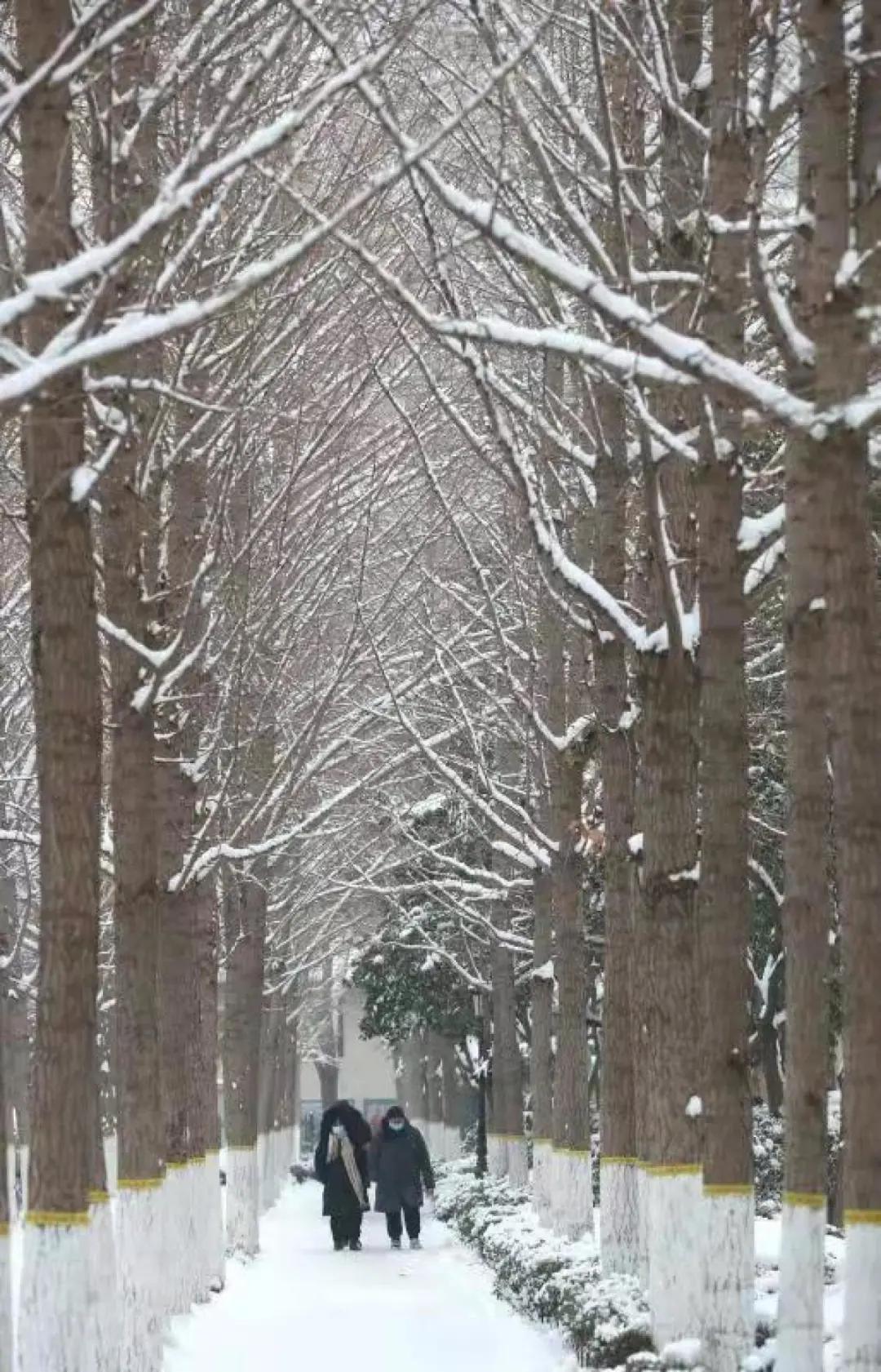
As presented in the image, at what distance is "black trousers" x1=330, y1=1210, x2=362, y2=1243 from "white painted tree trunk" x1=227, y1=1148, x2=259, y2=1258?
1.64 meters

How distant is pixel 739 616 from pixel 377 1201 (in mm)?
19420

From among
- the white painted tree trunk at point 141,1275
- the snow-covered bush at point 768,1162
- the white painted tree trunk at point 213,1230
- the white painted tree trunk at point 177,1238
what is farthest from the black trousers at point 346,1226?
the white painted tree trunk at point 141,1275

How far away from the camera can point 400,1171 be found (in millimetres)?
30062

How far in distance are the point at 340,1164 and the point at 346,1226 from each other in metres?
0.97

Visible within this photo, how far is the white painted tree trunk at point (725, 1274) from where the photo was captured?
39.5ft

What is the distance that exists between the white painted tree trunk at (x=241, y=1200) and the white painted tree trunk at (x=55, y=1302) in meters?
17.5

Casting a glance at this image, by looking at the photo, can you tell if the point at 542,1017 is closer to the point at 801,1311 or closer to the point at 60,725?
the point at 801,1311

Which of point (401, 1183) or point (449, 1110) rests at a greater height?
point (401, 1183)

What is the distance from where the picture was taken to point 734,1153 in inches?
472

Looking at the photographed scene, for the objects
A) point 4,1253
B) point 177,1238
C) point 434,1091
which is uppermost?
point 4,1253

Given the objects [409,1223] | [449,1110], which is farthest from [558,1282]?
[449,1110]

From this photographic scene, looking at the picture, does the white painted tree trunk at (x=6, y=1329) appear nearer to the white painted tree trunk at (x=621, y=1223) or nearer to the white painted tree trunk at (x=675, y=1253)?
the white painted tree trunk at (x=675, y=1253)

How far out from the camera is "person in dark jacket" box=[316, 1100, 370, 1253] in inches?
1155

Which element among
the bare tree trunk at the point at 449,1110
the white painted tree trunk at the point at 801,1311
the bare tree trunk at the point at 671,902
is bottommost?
the bare tree trunk at the point at 449,1110
